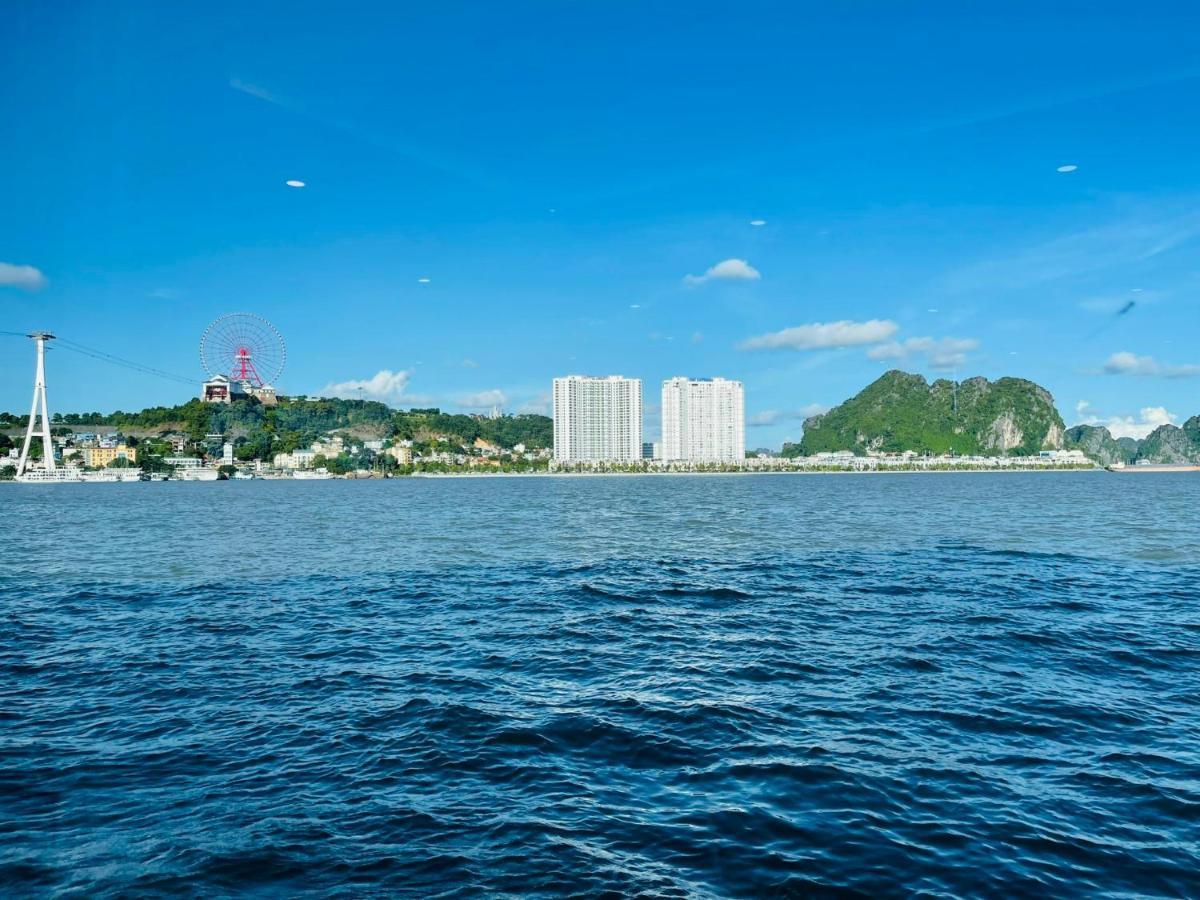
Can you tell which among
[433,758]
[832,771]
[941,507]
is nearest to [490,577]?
[433,758]

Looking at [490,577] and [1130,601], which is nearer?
[1130,601]

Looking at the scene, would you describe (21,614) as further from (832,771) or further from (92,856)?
(832,771)

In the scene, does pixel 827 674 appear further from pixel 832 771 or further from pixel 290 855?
pixel 290 855

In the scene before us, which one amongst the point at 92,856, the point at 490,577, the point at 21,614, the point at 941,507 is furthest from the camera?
the point at 941,507

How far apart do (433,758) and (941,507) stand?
96.5m

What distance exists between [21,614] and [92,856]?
76.8ft

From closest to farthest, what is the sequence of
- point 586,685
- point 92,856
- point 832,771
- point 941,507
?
point 92,856 < point 832,771 < point 586,685 < point 941,507

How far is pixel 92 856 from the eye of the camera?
10.5m

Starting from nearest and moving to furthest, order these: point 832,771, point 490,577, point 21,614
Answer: point 832,771, point 21,614, point 490,577

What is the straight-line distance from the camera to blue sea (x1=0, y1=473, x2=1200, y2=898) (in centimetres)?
1043

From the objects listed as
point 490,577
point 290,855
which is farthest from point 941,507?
point 290,855

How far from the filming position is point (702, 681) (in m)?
19.4

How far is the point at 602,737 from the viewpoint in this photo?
15.4m

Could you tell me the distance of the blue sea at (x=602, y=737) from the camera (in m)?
10.4
